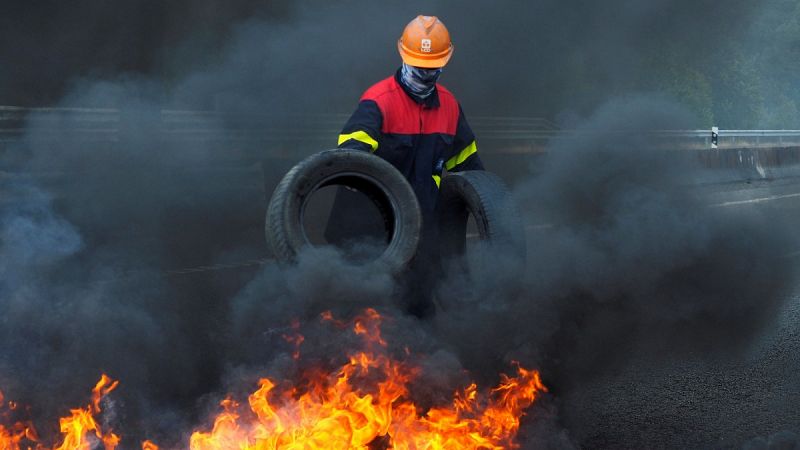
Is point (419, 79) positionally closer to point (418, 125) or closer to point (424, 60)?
point (424, 60)

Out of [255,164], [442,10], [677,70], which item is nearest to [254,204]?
[255,164]

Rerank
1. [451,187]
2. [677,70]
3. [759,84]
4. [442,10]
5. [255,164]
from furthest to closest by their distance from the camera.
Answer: [759,84] → [677,70] → [442,10] → [255,164] → [451,187]

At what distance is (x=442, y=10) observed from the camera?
69.4ft

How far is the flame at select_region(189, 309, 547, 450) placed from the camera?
352 centimetres

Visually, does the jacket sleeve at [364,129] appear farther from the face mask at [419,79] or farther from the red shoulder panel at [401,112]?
the face mask at [419,79]

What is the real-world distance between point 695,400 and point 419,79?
2.22 metres

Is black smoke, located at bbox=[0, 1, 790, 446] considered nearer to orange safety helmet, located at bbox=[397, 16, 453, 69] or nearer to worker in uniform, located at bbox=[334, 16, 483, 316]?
worker in uniform, located at bbox=[334, 16, 483, 316]

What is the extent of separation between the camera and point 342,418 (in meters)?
3.58

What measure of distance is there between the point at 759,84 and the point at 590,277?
42.2m

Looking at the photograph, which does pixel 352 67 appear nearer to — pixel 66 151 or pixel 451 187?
pixel 66 151

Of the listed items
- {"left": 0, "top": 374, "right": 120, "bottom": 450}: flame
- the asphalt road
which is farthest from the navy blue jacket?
{"left": 0, "top": 374, "right": 120, "bottom": 450}: flame

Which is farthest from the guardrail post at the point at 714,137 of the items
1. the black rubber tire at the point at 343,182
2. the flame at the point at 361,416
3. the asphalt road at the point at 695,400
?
the flame at the point at 361,416

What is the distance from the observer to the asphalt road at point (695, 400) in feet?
14.5

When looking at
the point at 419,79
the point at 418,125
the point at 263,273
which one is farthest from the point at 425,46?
the point at 263,273
